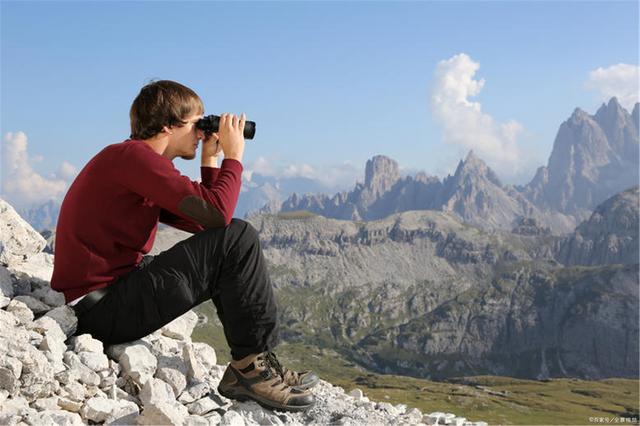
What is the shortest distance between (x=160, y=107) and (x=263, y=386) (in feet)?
14.3

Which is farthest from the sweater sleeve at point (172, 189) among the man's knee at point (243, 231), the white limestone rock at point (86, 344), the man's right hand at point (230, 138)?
the white limestone rock at point (86, 344)

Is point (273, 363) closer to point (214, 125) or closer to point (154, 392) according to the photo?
point (154, 392)

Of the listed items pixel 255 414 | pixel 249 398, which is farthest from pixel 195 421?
pixel 255 414

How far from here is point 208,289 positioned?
834 centimetres

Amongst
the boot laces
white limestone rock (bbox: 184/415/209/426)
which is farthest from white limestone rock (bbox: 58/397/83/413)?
the boot laces

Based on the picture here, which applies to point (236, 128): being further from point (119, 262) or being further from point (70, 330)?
point (70, 330)

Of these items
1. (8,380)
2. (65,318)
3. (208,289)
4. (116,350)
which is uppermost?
(208,289)

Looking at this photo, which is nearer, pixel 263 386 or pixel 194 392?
pixel 263 386

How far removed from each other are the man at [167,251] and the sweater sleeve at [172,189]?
0.01 m

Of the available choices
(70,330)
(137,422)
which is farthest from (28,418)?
(70,330)

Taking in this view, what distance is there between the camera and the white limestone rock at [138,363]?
857 centimetres

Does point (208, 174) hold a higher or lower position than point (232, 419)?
higher

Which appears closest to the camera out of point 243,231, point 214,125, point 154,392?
point 243,231

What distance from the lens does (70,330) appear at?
869 cm
